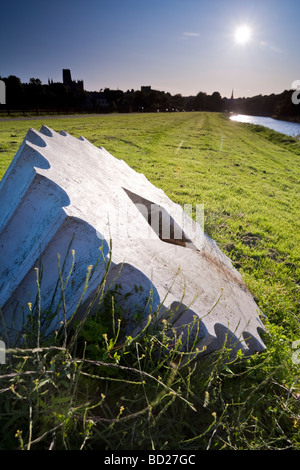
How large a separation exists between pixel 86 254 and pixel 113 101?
281 ft

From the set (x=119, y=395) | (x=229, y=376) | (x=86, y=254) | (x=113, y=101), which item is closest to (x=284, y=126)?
(x=113, y=101)

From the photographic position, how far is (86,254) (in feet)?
6.30

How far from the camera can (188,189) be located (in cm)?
765

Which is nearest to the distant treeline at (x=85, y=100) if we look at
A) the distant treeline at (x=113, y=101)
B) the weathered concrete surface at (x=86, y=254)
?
the distant treeline at (x=113, y=101)

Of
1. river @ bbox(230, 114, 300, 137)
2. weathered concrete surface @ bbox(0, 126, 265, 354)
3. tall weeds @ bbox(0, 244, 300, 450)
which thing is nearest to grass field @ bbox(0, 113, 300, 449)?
tall weeds @ bbox(0, 244, 300, 450)

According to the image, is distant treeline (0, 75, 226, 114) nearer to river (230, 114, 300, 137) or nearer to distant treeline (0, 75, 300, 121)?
distant treeline (0, 75, 300, 121)

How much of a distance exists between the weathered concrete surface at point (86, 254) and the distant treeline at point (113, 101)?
3906 cm

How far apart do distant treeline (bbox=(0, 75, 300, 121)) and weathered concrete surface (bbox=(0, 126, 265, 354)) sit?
39.1m

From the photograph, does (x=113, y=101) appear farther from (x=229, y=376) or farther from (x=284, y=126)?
(x=229, y=376)

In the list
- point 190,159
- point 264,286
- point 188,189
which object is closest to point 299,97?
point 190,159

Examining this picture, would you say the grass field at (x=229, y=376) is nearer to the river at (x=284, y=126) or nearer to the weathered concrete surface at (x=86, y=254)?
the weathered concrete surface at (x=86, y=254)

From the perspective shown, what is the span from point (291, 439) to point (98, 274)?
68.1 inches

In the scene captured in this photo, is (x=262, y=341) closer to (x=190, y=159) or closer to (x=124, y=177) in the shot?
(x=124, y=177)

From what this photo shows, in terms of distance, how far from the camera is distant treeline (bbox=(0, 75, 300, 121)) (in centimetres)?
4656
